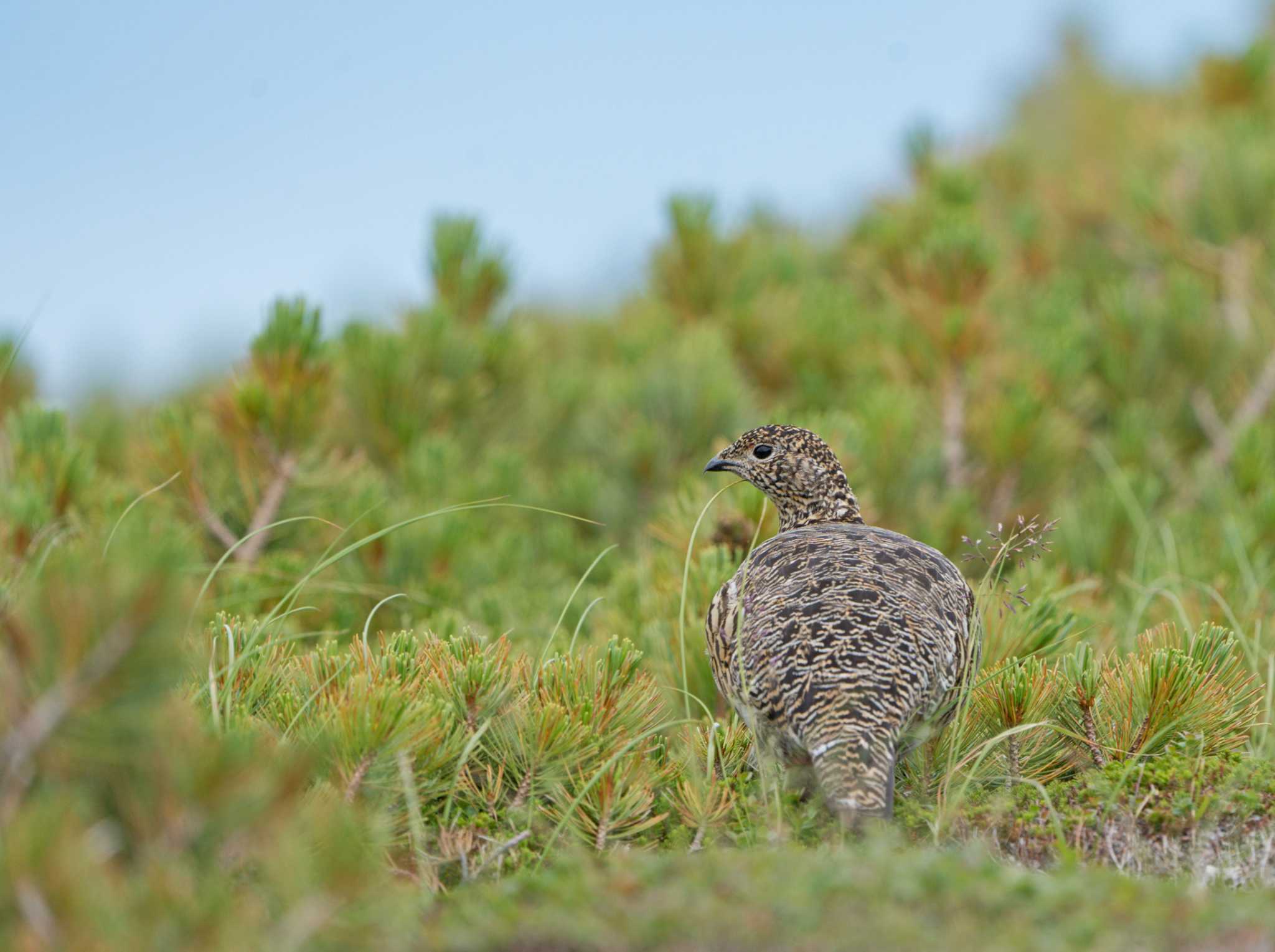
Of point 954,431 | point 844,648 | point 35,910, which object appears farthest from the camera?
point 954,431

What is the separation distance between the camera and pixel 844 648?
9.80 feet

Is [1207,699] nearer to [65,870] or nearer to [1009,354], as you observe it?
[65,870]

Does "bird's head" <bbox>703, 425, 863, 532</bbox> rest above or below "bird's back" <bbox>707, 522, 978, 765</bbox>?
above

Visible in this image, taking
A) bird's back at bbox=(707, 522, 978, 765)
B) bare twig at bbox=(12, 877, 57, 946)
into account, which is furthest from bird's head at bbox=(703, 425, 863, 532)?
bare twig at bbox=(12, 877, 57, 946)

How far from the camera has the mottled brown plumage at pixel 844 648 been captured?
2.80 meters

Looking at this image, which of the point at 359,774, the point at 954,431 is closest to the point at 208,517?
the point at 359,774

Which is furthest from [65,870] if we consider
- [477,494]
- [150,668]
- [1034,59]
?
[1034,59]

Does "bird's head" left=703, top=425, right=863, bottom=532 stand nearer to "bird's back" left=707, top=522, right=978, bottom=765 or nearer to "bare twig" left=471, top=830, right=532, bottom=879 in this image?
"bird's back" left=707, top=522, right=978, bottom=765

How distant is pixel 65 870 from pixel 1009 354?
20.6ft

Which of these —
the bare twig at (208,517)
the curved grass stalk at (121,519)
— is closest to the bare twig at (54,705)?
the curved grass stalk at (121,519)

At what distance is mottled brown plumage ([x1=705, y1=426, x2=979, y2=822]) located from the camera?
2.80 meters

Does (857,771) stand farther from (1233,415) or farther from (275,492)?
(1233,415)

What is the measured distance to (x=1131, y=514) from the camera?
5715mm

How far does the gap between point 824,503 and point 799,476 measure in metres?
0.13
